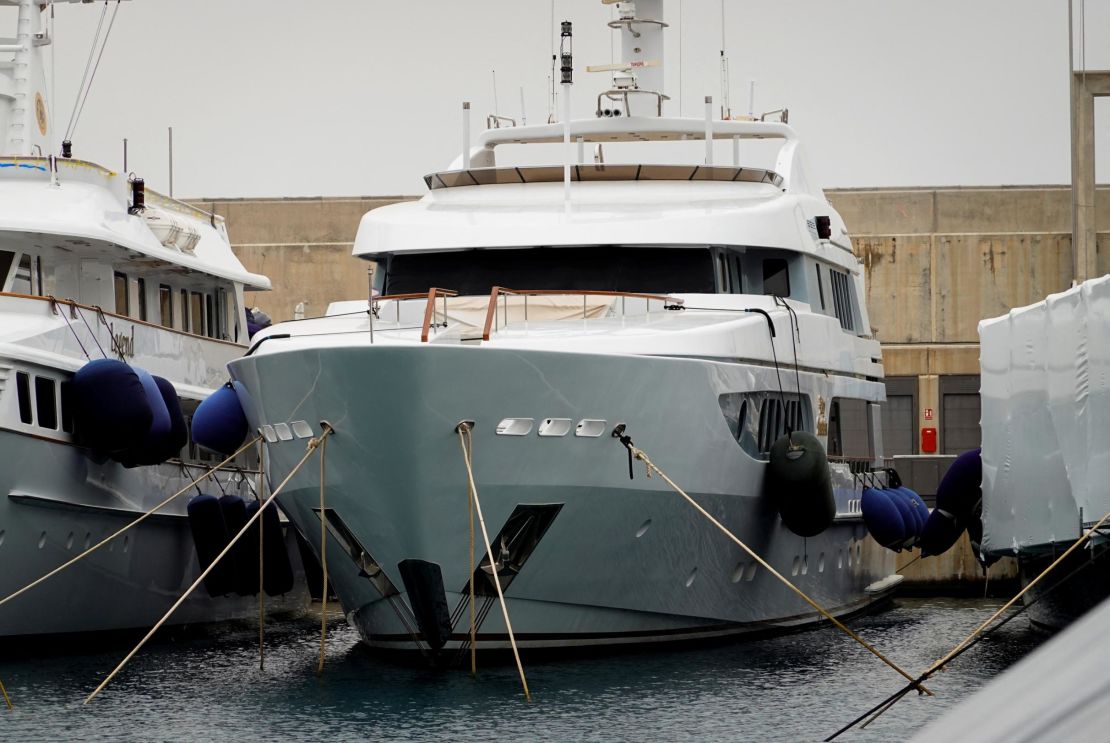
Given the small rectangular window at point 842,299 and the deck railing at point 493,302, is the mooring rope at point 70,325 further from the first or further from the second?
the small rectangular window at point 842,299

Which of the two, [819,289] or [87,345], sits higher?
[819,289]

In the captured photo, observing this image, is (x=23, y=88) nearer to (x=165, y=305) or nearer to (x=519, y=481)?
(x=165, y=305)

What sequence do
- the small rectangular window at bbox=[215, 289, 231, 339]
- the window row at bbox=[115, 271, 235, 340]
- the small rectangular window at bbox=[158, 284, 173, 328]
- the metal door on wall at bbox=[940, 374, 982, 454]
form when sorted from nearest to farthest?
the window row at bbox=[115, 271, 235, 340], the small rectangular window at bbox=[158, 284, 173, 328], the small rectangular window at bbox=[215, 289, 231, 339], the metal door on wall at bbox=[940, 374, 982, 454]

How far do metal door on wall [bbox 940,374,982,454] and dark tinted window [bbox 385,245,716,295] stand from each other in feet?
40.8

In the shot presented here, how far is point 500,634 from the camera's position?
13242mm

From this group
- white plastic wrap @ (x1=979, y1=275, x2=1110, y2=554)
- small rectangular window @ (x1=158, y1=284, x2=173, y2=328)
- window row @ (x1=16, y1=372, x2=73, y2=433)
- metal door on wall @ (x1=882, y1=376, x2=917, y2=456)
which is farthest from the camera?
metal door on wall @ (x1=882, y1=376, x2=917, y2=456)

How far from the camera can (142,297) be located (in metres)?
19.0

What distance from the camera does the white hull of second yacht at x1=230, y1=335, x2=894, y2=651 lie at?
41.5 feet

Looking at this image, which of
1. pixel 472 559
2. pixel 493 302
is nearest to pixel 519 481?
pixel 472 559

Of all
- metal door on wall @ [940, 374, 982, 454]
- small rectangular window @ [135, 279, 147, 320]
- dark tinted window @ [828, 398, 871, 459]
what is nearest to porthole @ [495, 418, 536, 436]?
dark tinted window @ [828, 398, 871, 459]

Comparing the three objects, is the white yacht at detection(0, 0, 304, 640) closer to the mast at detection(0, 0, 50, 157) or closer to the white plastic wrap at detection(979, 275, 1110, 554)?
the mast at detection(0, 0, 50, 157)

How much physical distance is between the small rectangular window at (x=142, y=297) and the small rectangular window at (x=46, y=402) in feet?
11.4

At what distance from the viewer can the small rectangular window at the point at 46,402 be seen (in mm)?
15247

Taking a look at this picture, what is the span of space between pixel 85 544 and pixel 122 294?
11.8 feet
